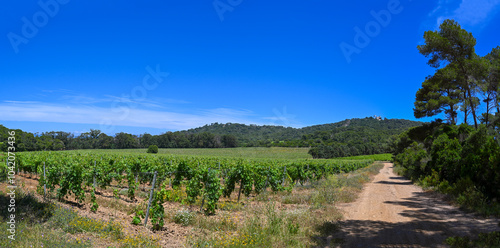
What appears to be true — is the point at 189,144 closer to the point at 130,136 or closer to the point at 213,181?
the point at 130,136

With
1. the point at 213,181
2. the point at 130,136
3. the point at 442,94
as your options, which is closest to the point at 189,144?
the point at 130,136

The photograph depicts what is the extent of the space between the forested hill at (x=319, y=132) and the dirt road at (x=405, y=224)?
8682 centimetres

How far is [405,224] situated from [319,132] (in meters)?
117

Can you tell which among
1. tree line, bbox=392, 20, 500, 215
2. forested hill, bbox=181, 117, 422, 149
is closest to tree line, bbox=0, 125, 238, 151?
forested hill, bbox=181, 117, 422, 149

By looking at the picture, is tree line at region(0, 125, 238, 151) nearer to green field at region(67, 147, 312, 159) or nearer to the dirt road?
green field at region(67, 147, 312, 159)

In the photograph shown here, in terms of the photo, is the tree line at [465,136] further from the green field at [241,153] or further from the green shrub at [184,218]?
the green field at [241,153]

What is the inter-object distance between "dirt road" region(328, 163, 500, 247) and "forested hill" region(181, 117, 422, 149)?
86.8 metres

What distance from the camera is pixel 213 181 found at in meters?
9.84

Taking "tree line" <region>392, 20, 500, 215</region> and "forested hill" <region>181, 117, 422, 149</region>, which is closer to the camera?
"tree line" <region>392, 20, 500, 215</region>

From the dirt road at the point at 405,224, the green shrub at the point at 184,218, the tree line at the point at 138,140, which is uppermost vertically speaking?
the tree line at the point at 138,140

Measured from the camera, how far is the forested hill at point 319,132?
346 feet

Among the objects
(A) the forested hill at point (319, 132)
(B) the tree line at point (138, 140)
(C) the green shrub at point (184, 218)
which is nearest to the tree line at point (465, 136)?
(C) the green shrub at point (184, 218)

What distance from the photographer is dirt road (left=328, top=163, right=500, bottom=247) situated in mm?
6355

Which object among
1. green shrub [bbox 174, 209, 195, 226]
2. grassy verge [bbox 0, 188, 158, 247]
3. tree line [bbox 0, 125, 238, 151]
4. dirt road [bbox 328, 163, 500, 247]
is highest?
tree line [bbox 0, 125, 238, 151]
